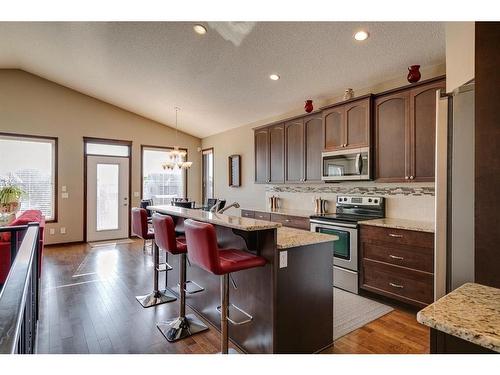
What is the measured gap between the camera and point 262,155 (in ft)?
17.7

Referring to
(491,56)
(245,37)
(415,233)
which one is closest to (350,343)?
(415,233)

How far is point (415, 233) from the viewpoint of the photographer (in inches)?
113

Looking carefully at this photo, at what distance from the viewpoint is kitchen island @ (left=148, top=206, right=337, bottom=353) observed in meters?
2.00

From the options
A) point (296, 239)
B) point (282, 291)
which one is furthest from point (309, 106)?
point (282, 291)

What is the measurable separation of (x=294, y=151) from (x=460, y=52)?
2.85 meters

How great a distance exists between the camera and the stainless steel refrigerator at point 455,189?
1472mm

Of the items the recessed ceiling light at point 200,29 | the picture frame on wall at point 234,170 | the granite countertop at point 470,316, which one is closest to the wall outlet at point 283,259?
the granite countertop at point 470,316

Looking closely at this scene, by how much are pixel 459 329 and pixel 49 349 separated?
2803 mm

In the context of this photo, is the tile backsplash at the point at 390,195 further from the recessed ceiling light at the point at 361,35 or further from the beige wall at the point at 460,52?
the recessed ceiling light at the point at 361,35

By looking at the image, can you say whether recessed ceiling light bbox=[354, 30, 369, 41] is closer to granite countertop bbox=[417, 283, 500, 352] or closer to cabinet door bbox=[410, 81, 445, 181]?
cabinet door bbox=[410, 81, 445, 181]

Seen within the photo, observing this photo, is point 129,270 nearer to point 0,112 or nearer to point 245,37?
point 245,37

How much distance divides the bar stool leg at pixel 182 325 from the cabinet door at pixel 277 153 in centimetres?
275

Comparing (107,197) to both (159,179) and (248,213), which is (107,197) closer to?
(159,179)

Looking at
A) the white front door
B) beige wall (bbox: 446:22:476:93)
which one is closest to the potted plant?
the white front door
